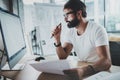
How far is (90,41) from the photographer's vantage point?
6.00 feet

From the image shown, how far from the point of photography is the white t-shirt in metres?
1.72

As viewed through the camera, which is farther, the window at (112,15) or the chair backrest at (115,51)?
the window at (112,15)

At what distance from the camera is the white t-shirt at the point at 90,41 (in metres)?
1.72

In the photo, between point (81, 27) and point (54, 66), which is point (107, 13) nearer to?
point (81, 27)

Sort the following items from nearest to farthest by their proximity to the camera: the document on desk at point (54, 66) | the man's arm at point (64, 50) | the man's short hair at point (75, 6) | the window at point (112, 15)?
the document on desk at point (54, 66), the man's short hair at point (75, 6), the man's arm at point (64, 50), the window at point (112, 15)

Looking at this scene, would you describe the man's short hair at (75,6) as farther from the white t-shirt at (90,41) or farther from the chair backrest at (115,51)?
the chair backrest at (115,51)

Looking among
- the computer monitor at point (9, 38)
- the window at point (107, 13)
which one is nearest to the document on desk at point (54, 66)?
the computer monitor at point (9, 38)

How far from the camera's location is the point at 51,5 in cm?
257

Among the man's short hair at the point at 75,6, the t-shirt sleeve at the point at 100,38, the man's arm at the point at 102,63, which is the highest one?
the man's short hair at the point at 75,6

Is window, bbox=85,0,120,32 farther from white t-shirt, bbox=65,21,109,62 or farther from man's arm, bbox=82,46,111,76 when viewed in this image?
man's arm, bbox=82,46,111,76

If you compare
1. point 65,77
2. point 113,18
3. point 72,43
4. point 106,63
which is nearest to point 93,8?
point 113,18

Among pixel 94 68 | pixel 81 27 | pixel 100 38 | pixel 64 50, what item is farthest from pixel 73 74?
pixel 64 50

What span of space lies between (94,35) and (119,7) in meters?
3.59

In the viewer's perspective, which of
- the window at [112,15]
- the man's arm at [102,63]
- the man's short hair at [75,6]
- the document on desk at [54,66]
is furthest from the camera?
the window at [112,15]
